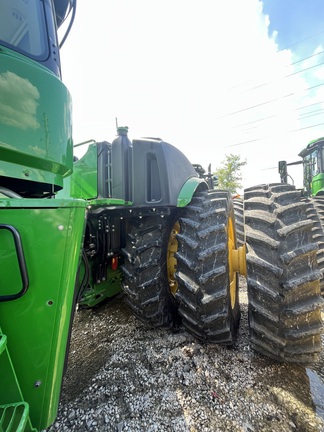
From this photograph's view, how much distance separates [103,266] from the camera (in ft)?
8.82

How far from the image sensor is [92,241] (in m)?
2.46


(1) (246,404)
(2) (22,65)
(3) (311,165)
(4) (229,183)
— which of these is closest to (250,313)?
(1) (246,404)

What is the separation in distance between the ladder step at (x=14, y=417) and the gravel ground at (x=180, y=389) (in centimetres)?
83

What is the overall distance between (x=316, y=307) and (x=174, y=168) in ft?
5.67

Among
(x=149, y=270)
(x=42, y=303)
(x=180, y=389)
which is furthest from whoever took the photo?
(x=149, y=270)

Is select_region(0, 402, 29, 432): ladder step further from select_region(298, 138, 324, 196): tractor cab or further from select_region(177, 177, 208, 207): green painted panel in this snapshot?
select_region(298, 138, 324, 196): tractor cab

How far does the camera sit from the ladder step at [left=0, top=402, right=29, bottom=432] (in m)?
0.89

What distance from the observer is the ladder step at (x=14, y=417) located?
89cm

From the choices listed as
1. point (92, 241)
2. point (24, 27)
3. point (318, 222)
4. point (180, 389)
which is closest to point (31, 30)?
point (24, 27)

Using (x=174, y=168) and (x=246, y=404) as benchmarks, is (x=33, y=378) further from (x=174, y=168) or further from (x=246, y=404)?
(x=174, y=168)

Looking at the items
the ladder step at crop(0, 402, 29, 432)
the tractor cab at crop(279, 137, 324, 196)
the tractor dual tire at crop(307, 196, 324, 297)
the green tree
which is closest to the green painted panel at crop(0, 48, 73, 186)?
the ladder step at crop(0, 402, 29, 432)

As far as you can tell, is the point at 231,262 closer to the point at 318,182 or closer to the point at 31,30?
the point at 31,30

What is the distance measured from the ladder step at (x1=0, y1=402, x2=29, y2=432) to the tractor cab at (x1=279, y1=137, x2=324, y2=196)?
20.6 ft

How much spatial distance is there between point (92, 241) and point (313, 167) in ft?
21.7
